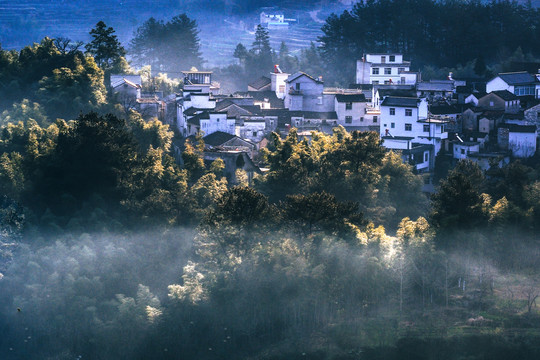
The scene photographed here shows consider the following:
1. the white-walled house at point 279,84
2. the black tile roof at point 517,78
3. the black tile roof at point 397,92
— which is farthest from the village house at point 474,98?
the white-walled house at point 279,84

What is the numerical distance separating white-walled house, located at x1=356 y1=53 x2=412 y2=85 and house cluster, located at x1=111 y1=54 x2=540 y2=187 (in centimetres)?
5

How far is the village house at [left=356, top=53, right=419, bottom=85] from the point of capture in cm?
3288

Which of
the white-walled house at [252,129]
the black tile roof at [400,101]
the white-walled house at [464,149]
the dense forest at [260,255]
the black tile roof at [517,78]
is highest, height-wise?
the black tile roof at [517,78]

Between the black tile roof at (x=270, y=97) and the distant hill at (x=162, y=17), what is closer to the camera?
the black tile roof at (x=270, y=97)

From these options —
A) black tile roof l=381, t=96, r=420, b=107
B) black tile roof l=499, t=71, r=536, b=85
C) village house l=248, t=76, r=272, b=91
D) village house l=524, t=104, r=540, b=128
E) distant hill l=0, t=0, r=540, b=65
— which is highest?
distant hill l=0, t=0, r=540, b=65

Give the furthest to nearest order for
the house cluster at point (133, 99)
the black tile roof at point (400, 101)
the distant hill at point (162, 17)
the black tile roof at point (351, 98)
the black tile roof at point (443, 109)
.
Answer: the distant hill at point (162, 17)
the black tile roof at point (351, 98)
the house cluster at point (133, 99)
the black tile roof at point (443, 109)
the black tile roof at point (400, 101)

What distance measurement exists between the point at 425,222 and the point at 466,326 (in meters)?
3.07

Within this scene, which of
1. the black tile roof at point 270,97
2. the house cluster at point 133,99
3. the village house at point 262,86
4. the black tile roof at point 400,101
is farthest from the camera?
the village house at point 262,86

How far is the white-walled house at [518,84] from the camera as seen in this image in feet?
96.5

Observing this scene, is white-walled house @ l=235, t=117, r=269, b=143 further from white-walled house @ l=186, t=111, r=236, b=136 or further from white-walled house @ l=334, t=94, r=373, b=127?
white-walled house @ l=334, t=94, r=373, b=127

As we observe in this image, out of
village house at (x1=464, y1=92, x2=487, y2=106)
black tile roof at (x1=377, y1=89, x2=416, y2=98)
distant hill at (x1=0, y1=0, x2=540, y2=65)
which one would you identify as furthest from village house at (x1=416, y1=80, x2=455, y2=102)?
distant hill at (x1=0, y1=0, x2=540, y2=65)

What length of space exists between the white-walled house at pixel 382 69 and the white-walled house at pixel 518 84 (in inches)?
151

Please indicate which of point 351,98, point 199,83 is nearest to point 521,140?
point 351,98

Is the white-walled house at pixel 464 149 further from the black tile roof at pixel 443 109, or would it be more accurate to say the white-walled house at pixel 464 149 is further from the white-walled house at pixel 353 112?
the white-walled house at pixel 353 112
